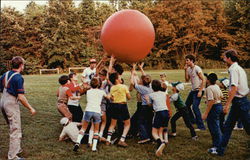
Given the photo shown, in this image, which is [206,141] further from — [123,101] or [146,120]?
[123,101]

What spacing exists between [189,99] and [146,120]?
1.61m

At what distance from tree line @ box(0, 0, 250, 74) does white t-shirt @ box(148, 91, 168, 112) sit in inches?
1335

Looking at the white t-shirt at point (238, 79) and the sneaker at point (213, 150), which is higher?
the white t-shirt at point (238, 79)

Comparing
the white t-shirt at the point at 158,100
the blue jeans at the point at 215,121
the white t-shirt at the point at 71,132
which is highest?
the white t-shirt at the point at 158,100

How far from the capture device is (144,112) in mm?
5793

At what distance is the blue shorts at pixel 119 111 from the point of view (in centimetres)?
549

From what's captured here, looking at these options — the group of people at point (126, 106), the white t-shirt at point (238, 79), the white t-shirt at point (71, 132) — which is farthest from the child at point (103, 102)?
the white t-shirt at point (238, 79)

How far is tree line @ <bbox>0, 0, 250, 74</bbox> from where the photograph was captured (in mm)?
38375

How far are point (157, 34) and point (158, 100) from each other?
36399mm

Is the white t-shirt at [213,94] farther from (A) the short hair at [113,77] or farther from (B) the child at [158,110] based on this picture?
(A) the short hair at [113,77]

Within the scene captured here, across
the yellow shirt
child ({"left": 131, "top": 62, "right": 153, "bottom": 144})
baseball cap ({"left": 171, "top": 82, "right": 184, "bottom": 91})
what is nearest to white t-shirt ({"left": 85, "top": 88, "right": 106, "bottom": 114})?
the yellow shirt

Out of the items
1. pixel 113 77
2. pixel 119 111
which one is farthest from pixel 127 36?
pixel 119 111

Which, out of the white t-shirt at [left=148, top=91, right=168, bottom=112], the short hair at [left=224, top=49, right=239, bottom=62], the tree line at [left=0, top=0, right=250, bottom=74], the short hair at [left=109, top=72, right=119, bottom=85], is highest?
the tree line at [left=0, top=0, right=250, bottom=74]

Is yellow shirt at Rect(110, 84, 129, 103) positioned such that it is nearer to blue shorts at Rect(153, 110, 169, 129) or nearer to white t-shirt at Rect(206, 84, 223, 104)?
blue shorts at Rect(153, 110, 169, 129)
